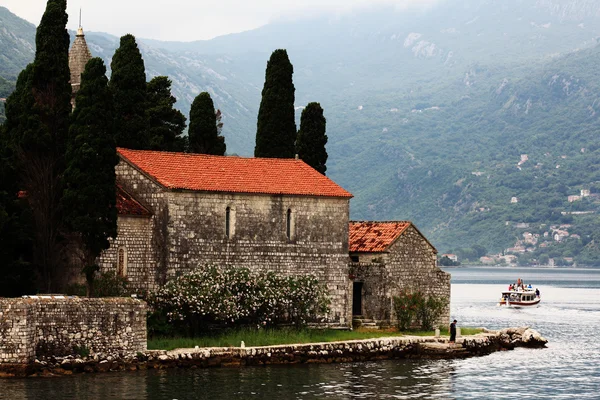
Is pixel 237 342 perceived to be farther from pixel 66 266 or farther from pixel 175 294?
pixel 66 266

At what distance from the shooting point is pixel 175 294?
2119 inches

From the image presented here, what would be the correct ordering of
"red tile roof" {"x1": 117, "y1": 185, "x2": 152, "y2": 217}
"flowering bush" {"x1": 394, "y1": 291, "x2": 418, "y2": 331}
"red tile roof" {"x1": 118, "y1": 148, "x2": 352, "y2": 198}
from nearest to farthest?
"red tile roof" {"x1": 117, "y1": 185, "x2": 152, "y2": 217}
"red tile roof" {"x1": 118, "y1": 148, "x2": 352, "y2": 198}
"flowering bush" {"x1": 394, "y1": 291, "x2": 418, "y2": 331}

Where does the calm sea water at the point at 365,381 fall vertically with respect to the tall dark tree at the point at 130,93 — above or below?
below

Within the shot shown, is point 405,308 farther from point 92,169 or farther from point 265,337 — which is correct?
point 92,169

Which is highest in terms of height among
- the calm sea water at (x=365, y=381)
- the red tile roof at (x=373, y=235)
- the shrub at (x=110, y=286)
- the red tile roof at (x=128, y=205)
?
the red tile roof at (x=128, y=205)

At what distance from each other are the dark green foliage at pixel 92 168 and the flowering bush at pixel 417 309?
17003 mm

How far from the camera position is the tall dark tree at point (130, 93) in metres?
63.8

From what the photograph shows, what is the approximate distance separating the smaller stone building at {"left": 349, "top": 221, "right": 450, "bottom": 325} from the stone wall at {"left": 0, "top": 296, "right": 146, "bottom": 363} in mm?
15309

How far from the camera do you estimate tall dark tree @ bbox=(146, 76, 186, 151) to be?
7056 cm

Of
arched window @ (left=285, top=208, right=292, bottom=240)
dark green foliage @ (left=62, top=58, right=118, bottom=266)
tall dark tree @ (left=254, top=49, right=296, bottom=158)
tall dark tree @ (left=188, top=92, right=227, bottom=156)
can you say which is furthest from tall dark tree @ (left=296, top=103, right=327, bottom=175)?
dark green foliage @ (left=62, top=58, right=118, bottom=266)

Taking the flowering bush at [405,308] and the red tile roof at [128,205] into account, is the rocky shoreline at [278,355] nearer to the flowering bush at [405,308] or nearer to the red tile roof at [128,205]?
the flowering bush at [405,308]

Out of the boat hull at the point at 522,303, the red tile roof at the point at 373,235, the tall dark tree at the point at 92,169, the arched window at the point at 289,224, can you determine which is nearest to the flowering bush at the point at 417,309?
the red tile roof at the point at 373,235

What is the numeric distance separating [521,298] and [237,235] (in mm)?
68982

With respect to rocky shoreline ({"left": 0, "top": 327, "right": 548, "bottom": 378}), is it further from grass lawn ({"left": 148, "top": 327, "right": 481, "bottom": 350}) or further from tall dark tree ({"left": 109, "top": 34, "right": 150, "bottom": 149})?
tall dark tree ({"left": 109, "top": 34, "right": 150, "bottom": 149})
